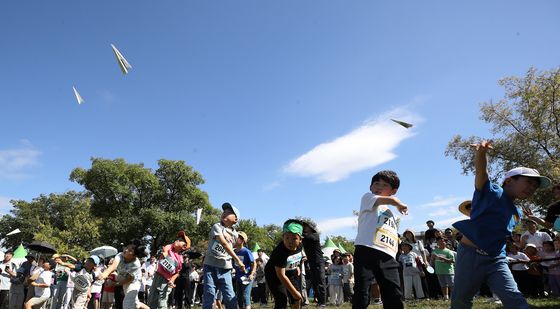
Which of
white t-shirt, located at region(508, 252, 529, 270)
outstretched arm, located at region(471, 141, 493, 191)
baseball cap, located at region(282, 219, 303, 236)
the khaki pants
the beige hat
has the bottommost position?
the khaki pants

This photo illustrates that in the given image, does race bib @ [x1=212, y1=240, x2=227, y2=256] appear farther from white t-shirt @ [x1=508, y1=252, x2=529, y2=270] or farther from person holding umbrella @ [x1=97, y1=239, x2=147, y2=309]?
white t-shirt @ [x1=508, y1=252, x2=529, y2=270]

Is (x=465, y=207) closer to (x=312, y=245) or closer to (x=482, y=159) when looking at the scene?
(x=482, y=159)

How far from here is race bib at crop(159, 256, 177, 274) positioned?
25.5 feet

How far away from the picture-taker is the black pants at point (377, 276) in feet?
12.8

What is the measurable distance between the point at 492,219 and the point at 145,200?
45944 millimetres

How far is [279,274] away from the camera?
502 centimetres

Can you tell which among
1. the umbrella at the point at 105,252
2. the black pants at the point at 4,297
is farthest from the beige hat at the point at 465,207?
the umbrella at the point at 105,252

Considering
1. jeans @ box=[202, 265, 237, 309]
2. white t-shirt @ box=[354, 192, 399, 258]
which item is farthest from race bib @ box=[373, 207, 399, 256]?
jeans @ box=[202, 265, 237, 309]

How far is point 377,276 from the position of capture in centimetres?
405

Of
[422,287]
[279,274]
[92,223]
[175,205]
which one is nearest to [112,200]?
[92,223]

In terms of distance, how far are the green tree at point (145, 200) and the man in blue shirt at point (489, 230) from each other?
4135 centimetres

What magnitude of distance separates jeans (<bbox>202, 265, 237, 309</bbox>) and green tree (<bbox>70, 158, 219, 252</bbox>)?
3772cm

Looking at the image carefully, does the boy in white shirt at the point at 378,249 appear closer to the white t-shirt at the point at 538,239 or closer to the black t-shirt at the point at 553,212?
the black t-shirt at the point at 553,212

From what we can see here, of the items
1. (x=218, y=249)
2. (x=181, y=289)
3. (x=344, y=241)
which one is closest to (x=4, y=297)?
(x=181, y=289)
